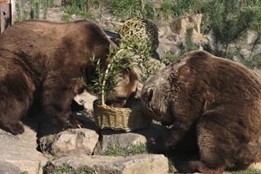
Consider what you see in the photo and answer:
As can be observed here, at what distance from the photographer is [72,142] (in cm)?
725

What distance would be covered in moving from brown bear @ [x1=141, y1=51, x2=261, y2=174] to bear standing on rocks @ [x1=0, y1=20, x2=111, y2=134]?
0.95 meters

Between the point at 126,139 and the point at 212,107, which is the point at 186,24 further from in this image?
the point at 212,107

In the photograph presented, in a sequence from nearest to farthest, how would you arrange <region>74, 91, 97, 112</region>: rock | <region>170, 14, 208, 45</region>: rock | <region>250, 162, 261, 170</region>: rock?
<region>250, 162, 261, 170</region>: rock, <region>74, 91, 97, 112</region>: rock, <region>170, 14, 208, 45</region>: rock

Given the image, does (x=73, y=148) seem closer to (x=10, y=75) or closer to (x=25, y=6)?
(x=10, y=75)

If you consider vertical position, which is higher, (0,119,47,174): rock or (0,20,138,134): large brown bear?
A: (0,20,138,134): large brown bear

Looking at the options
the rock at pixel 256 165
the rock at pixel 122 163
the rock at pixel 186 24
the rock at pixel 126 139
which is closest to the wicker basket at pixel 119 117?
the rock at pixel 126 139

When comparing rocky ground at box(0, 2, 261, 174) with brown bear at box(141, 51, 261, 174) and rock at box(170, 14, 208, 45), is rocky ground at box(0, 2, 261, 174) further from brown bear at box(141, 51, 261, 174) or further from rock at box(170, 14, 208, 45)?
rock at box(170, 14, 208, 45)

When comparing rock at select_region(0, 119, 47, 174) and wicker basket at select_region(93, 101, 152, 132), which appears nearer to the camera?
rock at select_region(0, 119, 47, 174)

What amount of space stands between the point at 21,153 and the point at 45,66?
1.22 metres

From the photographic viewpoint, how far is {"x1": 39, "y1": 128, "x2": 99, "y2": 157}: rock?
723 centimetres

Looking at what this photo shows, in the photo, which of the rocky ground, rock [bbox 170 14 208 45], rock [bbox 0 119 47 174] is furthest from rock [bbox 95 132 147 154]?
rock [bbox 170 14 208 45]

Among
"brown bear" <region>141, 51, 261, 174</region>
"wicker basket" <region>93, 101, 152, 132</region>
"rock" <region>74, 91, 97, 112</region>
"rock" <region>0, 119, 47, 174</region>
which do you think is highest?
"brown bear" <region>141, 51, 261, 174</region>

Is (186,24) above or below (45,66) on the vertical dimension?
below

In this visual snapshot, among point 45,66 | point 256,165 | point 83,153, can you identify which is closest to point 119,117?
point 83,153
